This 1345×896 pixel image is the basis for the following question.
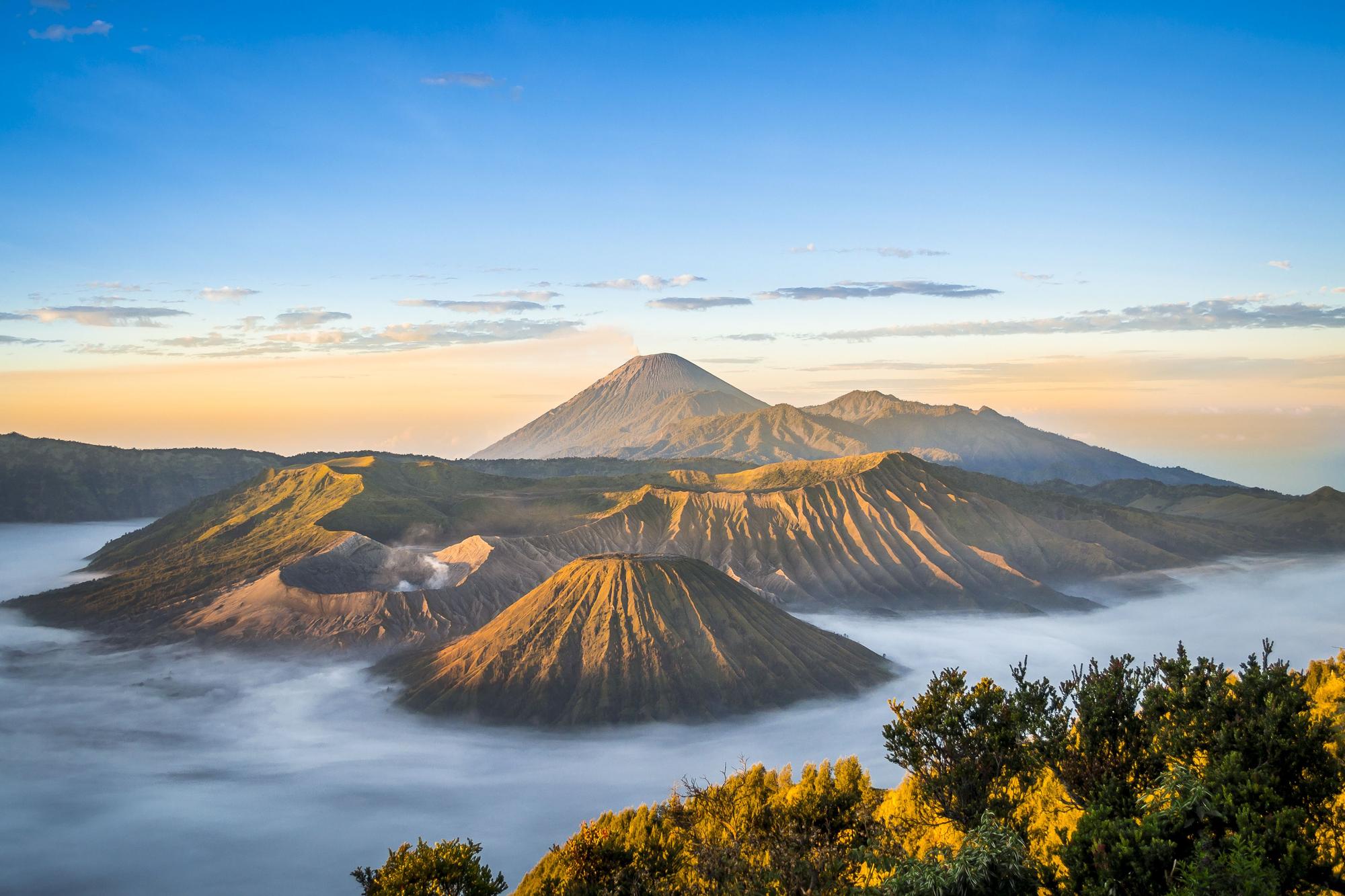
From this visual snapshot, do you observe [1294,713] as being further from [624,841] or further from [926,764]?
[624,841]

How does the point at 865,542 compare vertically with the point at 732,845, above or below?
above

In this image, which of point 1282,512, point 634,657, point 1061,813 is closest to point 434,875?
point 1061,813

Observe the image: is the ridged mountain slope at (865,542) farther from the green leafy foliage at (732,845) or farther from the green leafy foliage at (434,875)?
the green leafy foliage at (434,875)

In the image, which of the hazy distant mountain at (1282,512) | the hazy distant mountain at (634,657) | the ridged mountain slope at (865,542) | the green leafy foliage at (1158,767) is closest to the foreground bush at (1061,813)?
the green leafy foliage at (1158,767)

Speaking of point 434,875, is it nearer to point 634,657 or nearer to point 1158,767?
point 1158,767

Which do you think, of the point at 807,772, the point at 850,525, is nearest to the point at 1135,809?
the point at 807,772

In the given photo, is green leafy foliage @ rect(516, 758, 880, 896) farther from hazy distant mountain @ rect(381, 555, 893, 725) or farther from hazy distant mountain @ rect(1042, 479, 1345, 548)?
hazy distant mountain @ rect(1042, 479, 1345, 548)

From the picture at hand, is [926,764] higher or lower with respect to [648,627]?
higher
